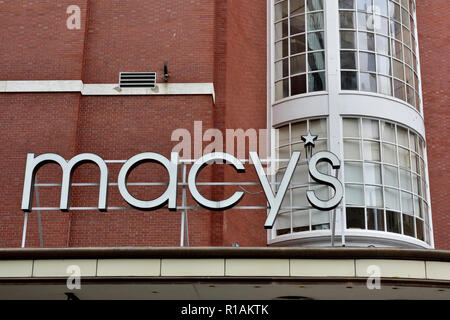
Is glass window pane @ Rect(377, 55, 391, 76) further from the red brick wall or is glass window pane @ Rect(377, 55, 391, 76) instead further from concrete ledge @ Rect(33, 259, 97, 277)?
concrete ledge @ Rect(33, 259, 97, 277)

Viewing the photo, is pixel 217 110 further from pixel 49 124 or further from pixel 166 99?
pixel 49 124

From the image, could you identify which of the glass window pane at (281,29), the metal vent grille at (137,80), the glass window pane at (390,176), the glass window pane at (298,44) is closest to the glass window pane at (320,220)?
the glass window pane at (390,176)

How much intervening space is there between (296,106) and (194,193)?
6.11 metres

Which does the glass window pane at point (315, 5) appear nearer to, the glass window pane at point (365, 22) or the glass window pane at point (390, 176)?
the glass window pane at point (365, 22)

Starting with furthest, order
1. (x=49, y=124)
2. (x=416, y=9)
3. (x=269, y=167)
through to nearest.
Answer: (x=416, y=9) → (x=269, y=167) → (x=49, y=124)

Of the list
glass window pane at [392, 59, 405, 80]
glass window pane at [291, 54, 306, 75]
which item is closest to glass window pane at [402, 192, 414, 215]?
glass window pane at [392, 59, 405, 80]

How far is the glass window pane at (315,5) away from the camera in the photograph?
20.7 metres

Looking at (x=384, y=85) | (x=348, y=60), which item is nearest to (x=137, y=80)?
(x=348, y=60)

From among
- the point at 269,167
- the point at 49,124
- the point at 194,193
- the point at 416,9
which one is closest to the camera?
the point at 194,193

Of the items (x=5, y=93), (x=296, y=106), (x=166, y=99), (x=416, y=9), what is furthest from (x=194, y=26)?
(x=416, y=9)

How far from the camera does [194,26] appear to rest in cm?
1959

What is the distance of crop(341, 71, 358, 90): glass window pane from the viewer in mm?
19750
